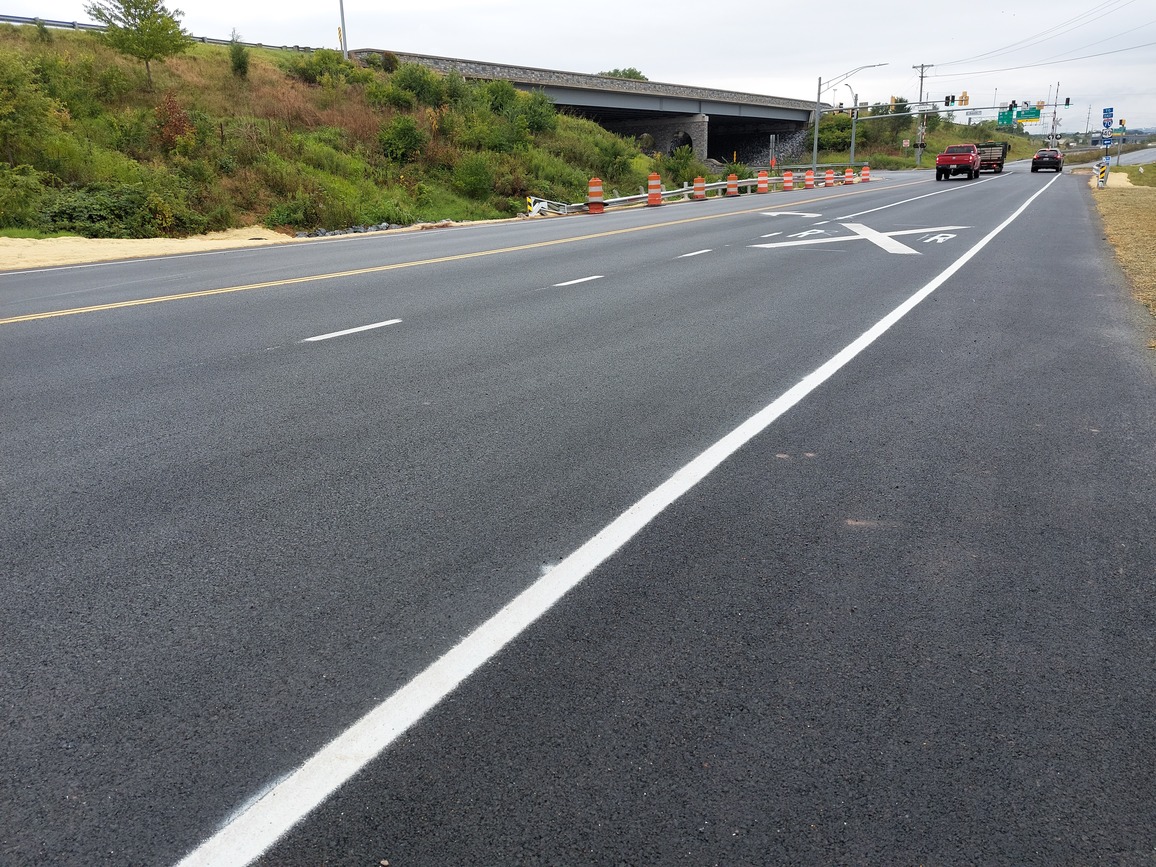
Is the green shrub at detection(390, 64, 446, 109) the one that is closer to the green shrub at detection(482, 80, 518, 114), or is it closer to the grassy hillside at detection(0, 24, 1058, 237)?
the grassy hillside at detection(0, 24, 1058, 237)

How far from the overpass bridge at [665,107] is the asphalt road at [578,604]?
4791 centimetres

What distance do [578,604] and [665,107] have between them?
69511 mm

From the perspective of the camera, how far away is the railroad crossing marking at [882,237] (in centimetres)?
1653

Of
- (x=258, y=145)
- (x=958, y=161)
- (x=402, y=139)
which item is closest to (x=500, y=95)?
(x=402, y=139)

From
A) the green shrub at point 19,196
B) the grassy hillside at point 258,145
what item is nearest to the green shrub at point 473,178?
the grassy hillside at point 258,145

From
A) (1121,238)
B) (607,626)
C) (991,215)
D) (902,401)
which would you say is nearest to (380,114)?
(991,215)

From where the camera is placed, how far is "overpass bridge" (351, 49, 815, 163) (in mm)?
55219

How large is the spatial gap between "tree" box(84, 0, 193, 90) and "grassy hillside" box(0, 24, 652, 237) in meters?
1.15

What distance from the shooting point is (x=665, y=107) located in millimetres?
67562

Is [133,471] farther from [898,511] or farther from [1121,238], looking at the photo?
[1121,238]

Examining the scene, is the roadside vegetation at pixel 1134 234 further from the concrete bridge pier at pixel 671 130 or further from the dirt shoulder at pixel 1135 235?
the concrete bridge pier at pixel 671 130

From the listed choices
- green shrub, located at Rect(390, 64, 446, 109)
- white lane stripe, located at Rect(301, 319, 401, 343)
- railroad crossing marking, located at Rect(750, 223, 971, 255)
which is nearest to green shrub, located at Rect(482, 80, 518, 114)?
green shrub, located at Rect(390, 64, 446, 109)

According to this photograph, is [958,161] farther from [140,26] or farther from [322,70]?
[140,26]

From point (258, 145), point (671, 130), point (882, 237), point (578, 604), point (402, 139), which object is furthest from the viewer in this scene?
point (671, 130)
